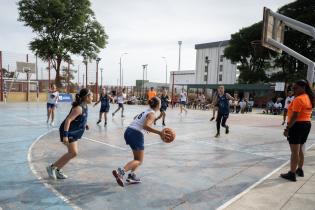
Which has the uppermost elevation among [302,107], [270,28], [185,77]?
[185,77]

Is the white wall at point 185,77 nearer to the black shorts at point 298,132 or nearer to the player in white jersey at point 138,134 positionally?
the black shorts at point 298,132

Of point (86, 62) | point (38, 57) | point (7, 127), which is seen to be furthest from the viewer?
point (86, 62)

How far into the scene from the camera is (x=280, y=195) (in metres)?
4.91

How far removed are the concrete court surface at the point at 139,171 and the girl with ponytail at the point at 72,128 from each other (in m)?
0.23

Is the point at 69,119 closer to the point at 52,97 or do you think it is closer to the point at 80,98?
the point at 80,98

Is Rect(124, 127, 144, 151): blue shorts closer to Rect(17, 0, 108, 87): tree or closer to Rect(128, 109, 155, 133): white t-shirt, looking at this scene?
Rect(128, 109, 155, 133): white t-shirt

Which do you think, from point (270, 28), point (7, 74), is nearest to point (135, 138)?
point (270, 28)

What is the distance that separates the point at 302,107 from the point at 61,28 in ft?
106

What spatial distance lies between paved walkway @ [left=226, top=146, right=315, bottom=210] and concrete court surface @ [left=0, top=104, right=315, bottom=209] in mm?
258

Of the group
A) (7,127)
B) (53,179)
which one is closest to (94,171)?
(53,179)

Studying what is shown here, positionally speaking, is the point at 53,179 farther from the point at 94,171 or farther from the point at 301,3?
the point at 301,3

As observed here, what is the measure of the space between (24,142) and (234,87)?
4354 centimetres

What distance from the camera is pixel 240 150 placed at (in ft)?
28.4

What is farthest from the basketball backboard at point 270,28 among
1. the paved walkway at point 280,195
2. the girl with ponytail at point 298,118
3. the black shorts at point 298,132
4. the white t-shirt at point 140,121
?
the white t-shirt at point 140,121
